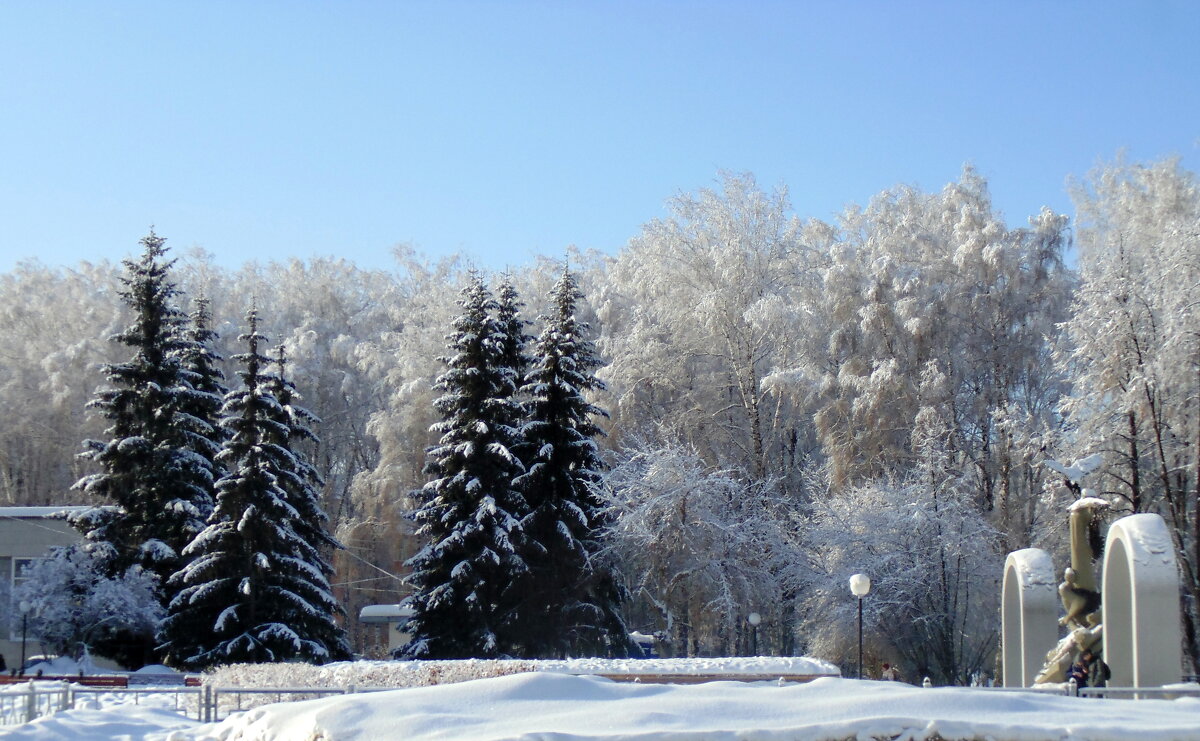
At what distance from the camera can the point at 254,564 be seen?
30328 mm

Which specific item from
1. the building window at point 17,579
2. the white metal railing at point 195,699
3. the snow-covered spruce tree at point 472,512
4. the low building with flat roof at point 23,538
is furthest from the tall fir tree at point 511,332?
the white metal railing at point 195,699

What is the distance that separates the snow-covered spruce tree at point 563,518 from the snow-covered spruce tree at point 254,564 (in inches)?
216

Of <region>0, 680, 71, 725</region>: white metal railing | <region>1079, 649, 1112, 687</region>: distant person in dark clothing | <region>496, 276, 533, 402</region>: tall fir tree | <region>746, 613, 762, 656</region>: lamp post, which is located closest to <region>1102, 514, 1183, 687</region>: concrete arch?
<region>1079, 649, 1112, 687</region>: distant person in dark clothing

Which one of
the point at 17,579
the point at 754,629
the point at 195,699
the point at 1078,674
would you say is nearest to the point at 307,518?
the point at 17,579

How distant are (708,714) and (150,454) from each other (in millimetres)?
28073

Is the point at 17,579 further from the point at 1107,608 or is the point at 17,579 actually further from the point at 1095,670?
the point at 1107,608

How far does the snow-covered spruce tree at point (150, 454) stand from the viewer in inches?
1313

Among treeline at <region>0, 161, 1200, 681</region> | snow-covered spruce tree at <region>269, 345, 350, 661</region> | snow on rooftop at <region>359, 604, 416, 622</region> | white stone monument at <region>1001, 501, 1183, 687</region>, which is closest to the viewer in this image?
white stone monument at <region>1001, 501, 1183, 687</region>

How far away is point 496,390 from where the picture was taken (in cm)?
3209

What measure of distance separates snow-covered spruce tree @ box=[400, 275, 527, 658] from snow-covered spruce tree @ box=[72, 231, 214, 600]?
704cm

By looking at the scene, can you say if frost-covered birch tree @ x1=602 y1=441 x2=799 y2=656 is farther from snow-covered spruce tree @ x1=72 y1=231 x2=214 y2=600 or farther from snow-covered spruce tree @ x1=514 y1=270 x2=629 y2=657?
snow-covered spruce tree @ x1=72 y1=231 x2=214 y2=600

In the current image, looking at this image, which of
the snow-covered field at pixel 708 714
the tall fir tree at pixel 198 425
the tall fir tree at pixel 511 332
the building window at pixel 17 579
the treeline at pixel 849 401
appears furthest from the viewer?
the building window at pixel 17 579

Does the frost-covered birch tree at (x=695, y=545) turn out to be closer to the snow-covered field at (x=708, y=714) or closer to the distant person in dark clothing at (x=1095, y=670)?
the distant person in dark clothing at (x=1095, y=670)

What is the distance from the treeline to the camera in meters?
27.8
